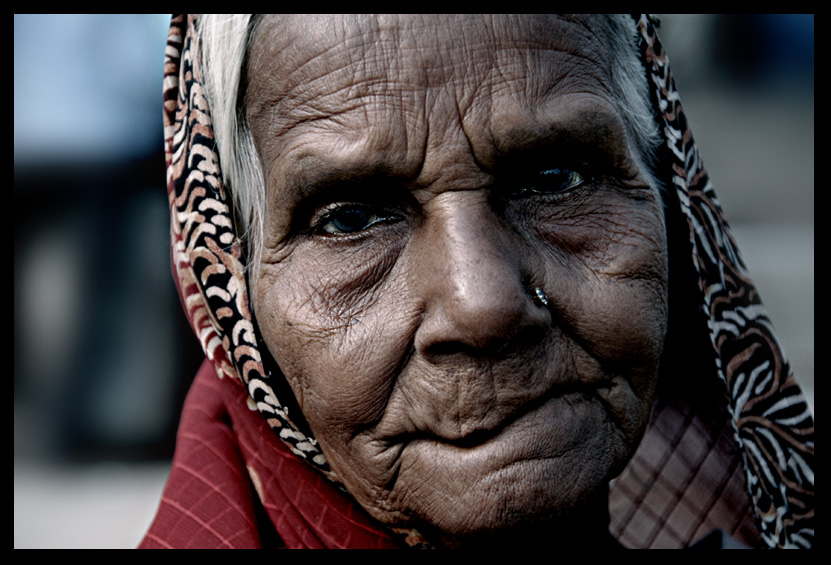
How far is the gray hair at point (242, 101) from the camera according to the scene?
1439 millimetres

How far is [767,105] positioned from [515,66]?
354 cm

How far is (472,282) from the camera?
1.17 meters

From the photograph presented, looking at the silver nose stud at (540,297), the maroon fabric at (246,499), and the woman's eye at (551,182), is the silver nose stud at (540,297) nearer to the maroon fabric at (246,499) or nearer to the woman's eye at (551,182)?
the woman's eye at (551,182)

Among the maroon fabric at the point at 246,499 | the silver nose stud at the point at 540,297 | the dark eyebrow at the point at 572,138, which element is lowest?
the maroon fabric at the point at 246,499

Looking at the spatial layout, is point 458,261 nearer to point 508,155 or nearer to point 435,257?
point 435,257

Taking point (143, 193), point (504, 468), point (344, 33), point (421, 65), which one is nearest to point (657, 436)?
point (504, 468)

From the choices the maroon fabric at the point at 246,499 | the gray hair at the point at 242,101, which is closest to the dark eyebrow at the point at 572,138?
the gray hair at the point at 242,101

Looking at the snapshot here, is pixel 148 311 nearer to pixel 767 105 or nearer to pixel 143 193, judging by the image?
pixel 143 193

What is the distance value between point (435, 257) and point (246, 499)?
0.91 m

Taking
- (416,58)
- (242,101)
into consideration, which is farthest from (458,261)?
(242,101)

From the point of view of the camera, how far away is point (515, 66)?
1.28 metres

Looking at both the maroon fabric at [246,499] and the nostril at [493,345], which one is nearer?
the nostril at [493,345]

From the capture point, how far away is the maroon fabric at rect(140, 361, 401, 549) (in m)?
1.61

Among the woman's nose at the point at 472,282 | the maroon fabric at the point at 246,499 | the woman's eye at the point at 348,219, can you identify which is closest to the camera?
the woman's nose at the point at 472,282
